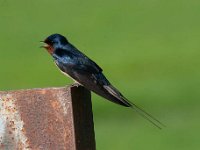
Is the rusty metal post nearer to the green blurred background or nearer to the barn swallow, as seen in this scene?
the barn swallow

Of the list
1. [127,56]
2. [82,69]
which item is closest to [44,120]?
[82,69]

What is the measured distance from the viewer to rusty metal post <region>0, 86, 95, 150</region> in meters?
4.44

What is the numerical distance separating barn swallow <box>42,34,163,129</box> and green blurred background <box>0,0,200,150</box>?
5232 millimetres

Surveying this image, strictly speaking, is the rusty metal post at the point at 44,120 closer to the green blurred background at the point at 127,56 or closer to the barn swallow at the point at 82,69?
the barn swallow at the point at 82,69

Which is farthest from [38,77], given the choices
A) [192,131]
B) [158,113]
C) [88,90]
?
[88,90]

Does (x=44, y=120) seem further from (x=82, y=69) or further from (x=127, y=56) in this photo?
(x=127, y=56)

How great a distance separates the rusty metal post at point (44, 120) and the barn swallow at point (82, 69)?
0.60 metres

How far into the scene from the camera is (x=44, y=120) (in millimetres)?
4484

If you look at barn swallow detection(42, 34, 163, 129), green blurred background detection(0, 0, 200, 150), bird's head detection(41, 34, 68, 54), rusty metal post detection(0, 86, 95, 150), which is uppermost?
green blurred background detection(0, 0, 200, 150)

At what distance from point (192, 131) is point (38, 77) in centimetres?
513

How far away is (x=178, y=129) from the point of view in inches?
483

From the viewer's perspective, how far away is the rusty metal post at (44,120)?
4441 millimetres

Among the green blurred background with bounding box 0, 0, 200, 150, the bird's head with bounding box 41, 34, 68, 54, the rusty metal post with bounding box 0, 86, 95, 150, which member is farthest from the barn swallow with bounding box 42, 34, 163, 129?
the green blurred background with bounding box 0, 0, 200, 150

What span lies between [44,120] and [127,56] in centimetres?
1343
